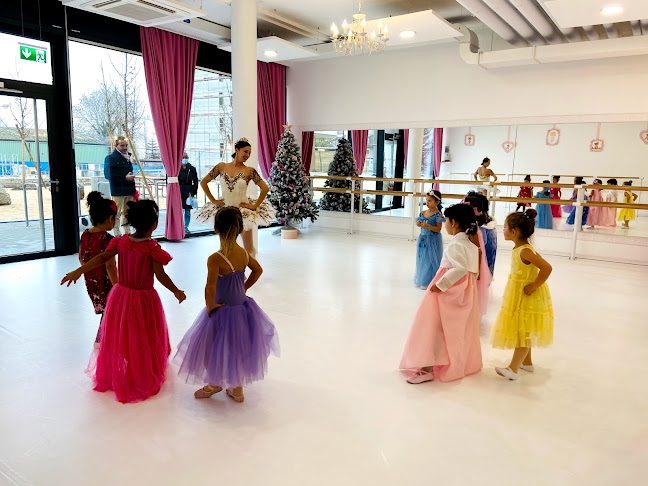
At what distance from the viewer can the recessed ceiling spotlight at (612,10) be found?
16.9 ft

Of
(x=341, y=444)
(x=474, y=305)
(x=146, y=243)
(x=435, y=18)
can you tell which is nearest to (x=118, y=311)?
(x=146, y=243)

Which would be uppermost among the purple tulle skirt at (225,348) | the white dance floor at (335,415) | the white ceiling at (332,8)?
the white ceiling at (332,8)

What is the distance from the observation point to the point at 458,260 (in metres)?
2.87

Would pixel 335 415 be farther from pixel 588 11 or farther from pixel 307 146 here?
pixel 307 146

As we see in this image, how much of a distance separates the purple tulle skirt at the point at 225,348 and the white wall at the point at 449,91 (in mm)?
6825

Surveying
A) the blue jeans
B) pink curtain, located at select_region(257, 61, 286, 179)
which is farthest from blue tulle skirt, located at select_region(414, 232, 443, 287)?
pink curtain, located at select_region(257, 61, 286, 179)

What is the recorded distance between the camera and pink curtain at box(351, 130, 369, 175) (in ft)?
31.5

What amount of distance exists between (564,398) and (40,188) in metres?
6.64

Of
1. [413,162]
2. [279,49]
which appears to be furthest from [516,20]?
[279,49]

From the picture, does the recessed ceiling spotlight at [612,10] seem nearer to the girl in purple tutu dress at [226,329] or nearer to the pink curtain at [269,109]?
the girl in purple tutu dress at [226,329]

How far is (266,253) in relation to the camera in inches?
284

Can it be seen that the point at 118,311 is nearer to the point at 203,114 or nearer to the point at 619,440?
the point at 619,440

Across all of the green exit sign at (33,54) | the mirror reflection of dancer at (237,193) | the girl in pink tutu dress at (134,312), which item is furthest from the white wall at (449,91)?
the girl in pink tutu dress at (134,312)

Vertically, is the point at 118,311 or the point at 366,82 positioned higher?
the point at 366,82
